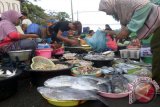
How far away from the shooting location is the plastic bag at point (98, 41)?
3731mm

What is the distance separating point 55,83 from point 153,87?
2.72ft

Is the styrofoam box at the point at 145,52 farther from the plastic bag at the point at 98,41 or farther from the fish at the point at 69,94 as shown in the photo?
the fish at the point at 69,94

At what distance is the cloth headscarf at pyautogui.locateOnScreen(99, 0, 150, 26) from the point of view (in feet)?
7.53

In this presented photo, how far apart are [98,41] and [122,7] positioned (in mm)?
1463

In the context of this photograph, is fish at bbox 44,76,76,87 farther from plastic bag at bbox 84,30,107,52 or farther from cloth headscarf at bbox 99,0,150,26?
plastic bag at bbox 84,30,107,52

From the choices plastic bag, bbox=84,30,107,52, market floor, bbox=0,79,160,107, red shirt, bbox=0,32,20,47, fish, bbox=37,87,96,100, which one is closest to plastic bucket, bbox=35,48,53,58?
red shirt, bbox=0,32,20,47

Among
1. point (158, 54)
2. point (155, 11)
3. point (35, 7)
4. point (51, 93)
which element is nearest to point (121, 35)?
point (155, 11)

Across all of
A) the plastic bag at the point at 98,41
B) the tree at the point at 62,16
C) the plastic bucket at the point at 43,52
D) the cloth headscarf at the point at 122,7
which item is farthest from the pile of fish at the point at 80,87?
the tree at the point at 62,16

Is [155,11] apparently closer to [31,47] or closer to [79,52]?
[31,47]

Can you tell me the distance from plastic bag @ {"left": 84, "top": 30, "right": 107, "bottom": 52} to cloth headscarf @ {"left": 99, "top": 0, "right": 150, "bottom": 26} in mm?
1161

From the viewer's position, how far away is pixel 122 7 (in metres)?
2.37

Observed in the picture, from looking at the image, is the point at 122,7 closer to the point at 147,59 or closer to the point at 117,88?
the point at 117,88

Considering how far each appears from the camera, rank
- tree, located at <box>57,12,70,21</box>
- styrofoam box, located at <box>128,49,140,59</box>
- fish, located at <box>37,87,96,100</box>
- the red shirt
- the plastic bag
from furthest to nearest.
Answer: tree, located at <box>57,12,70,21</box>, the plastic bag, styrofoam box, located at <box>128,49,140,59</box>, the red shirt, fish, located at <box>37,87,96,100</box>

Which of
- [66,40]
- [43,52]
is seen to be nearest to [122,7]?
[43,52]
